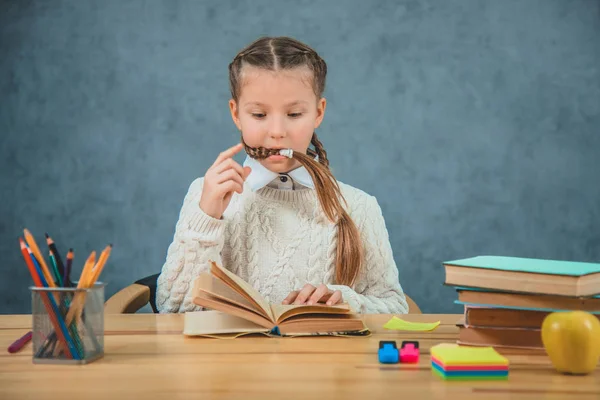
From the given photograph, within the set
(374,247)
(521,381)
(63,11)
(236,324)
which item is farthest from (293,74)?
(63,11)

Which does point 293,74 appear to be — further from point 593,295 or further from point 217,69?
point 217,69

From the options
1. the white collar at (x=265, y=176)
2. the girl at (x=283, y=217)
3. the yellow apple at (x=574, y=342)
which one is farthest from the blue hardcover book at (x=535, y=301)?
the white collar at (x=265, y=176)

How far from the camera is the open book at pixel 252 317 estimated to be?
1.48 metres

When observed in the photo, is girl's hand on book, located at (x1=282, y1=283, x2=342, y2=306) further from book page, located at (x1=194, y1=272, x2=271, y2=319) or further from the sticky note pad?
the sticky note pad

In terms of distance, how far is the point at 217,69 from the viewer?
11.5 feet

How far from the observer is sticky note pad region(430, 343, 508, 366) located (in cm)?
116

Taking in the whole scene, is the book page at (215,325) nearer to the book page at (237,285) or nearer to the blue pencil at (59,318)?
the book page at (237,285)

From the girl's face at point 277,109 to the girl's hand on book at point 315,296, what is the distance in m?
0.45

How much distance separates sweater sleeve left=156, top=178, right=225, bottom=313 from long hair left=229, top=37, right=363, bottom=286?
24 cm

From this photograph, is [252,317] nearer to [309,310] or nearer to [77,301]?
[309,310]

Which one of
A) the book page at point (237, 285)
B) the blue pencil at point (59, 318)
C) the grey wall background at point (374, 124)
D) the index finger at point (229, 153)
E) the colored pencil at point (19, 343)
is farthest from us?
the grey wall background at point (374, 124)

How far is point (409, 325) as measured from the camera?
1.63 m

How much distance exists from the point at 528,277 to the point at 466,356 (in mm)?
207

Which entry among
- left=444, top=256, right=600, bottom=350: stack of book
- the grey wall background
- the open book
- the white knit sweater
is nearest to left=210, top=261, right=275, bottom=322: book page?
the open book
